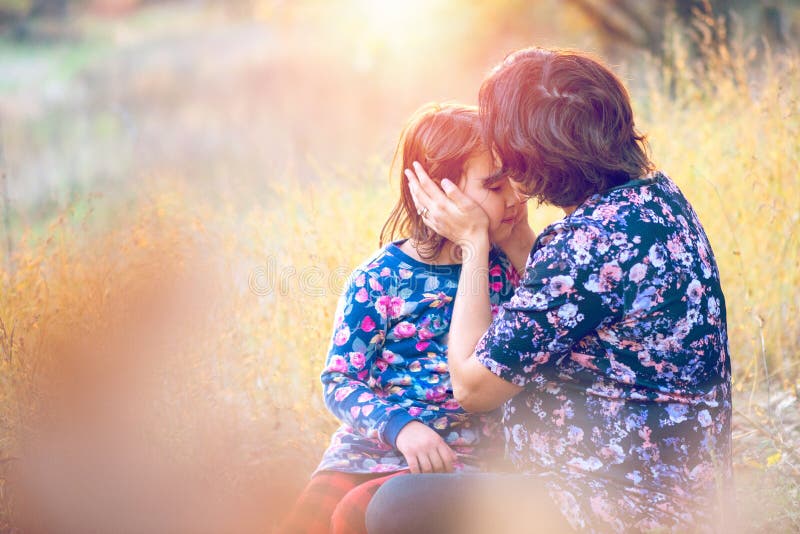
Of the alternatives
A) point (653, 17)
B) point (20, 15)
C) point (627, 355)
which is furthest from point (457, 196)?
point (20, 15)

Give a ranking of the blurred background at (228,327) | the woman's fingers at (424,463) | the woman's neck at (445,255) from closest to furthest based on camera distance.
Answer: the woman's fingers at (424,463), the woman's neck at (445,255), the blurred background at (228,327)

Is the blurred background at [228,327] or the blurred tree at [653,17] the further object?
the blurred tree at [653,17]

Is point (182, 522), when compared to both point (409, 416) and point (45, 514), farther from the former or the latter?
point (409, 416)

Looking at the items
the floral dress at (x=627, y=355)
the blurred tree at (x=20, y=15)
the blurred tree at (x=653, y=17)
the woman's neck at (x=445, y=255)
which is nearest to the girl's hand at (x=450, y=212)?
the woman's neck at (x=445, y=255)

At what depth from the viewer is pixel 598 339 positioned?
1.67 metres

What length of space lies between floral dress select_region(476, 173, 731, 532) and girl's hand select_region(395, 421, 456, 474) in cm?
27

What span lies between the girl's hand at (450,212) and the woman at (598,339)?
0.63 ft

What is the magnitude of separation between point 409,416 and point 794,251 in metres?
1.90

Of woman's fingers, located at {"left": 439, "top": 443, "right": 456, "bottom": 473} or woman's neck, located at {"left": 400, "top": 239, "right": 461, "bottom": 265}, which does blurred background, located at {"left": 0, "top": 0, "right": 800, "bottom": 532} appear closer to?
woman's neck, located at {"left": 400, "top": 239, "right": 461, "bottom": 265}

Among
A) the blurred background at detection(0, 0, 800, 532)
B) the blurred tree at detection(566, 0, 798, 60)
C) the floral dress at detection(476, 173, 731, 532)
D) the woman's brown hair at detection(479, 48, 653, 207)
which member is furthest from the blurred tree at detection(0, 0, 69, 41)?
the floral dress at detection(476, 173, 731, 532)

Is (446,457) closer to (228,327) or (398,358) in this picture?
(398,358)

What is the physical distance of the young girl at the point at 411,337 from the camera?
197 cm

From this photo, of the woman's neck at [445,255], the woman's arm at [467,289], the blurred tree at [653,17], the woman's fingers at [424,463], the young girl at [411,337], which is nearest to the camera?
the woman's arm at [467,289]

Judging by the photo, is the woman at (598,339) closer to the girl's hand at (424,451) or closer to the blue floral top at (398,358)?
the girl's hand at (424,451)
